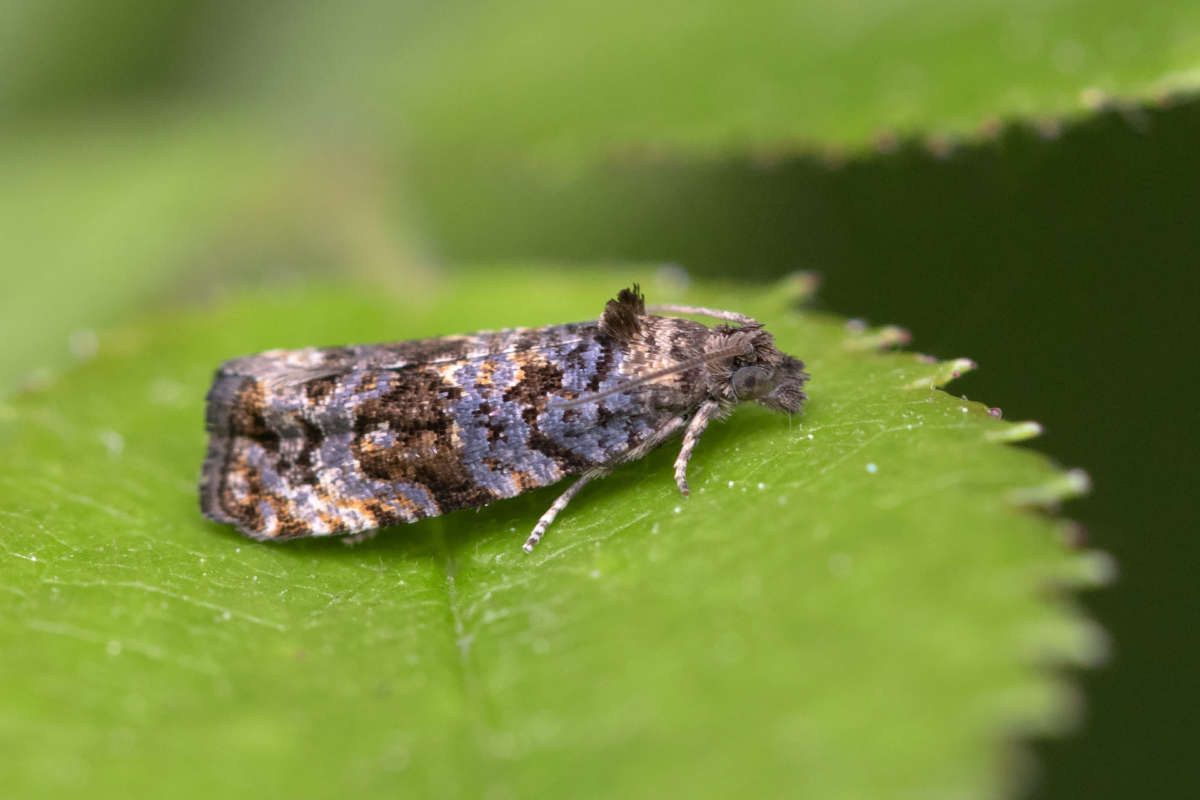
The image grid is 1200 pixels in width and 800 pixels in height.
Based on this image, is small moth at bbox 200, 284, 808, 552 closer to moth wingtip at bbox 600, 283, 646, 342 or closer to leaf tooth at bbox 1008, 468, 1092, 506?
moth wingtip at bbox 600, 283, 646, 342

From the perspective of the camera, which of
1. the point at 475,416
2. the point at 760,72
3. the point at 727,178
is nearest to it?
the point at 475,416

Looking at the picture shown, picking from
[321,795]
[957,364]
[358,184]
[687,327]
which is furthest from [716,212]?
[321,795]

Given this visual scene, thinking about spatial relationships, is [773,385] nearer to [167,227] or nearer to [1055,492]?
[1055,492]

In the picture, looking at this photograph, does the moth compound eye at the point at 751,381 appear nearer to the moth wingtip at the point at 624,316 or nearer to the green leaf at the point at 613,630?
the green leaf at the point at 613,630

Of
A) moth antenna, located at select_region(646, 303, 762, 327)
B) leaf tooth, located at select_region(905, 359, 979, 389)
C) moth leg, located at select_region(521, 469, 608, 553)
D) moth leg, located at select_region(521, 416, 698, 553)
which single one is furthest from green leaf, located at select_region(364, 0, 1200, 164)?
moth leg, located at select_region(521, 469, 608, 553)

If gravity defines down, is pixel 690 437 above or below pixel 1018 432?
above

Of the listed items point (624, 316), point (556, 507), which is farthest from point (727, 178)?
point (556, 507)

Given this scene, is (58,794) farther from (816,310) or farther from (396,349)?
(816,310)
